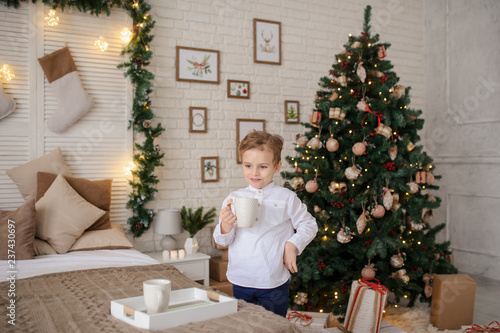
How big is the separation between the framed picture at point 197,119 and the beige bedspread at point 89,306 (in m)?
1.85

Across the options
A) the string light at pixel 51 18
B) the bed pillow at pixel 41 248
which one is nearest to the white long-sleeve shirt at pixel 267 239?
the bed pillow at pixel 41 248

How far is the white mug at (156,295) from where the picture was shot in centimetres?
131

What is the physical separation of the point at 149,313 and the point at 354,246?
2.10 metres

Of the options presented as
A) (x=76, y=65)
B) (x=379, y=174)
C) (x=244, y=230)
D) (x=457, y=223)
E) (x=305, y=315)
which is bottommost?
Result: (x=305, y=315)

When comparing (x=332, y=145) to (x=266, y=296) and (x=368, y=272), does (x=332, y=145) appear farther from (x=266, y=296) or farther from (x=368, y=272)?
(x=266, y=296)

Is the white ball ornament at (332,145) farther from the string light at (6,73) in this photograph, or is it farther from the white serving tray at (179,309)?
the string light at (6,73)

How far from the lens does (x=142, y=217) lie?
369 cm

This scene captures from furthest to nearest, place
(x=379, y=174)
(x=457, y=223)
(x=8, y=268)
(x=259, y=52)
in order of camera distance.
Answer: (x=457, y=223) < (x=259, y=52) < (x=379, y=174) < (x=8, y=268)

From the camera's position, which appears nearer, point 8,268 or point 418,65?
point 8,268

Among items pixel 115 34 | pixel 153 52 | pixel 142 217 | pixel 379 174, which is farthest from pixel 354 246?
pixel 115 34

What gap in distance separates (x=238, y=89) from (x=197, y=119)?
0.51 meters

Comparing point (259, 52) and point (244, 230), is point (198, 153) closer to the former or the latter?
point (259, 52)

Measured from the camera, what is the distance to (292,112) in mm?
4445

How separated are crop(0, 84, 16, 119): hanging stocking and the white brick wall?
1091mm
